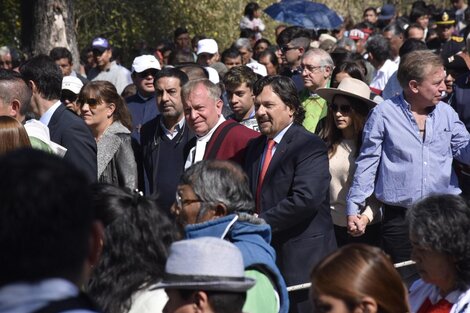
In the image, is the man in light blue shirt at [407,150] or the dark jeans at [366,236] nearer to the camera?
the man in light blue shirt at [407,150]

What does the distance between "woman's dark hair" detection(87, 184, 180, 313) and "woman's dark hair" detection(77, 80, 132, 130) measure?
3.85m

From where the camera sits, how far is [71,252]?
2393mm

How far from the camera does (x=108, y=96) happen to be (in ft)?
26.5

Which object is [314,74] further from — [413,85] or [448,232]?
[448,232]

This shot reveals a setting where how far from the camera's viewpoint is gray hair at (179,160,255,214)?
4797 mm

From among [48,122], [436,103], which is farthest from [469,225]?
[48,122]

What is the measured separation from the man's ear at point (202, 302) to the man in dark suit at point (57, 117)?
3430 millimetres

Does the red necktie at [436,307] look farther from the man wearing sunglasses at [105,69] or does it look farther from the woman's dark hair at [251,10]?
the woman's dark hair at [251,10]

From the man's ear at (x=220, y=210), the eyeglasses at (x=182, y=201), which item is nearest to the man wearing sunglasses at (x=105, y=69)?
the eyeglasses at (x=182, y=201)

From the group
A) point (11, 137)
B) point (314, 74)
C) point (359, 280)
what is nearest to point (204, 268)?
point (359, 280)

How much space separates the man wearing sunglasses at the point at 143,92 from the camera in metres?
10.2

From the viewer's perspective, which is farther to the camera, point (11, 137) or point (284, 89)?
point (284, 89)

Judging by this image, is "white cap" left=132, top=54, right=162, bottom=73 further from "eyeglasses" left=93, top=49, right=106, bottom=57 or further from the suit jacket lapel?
the suit jacket lapel

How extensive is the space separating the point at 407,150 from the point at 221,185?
8.03 feet
